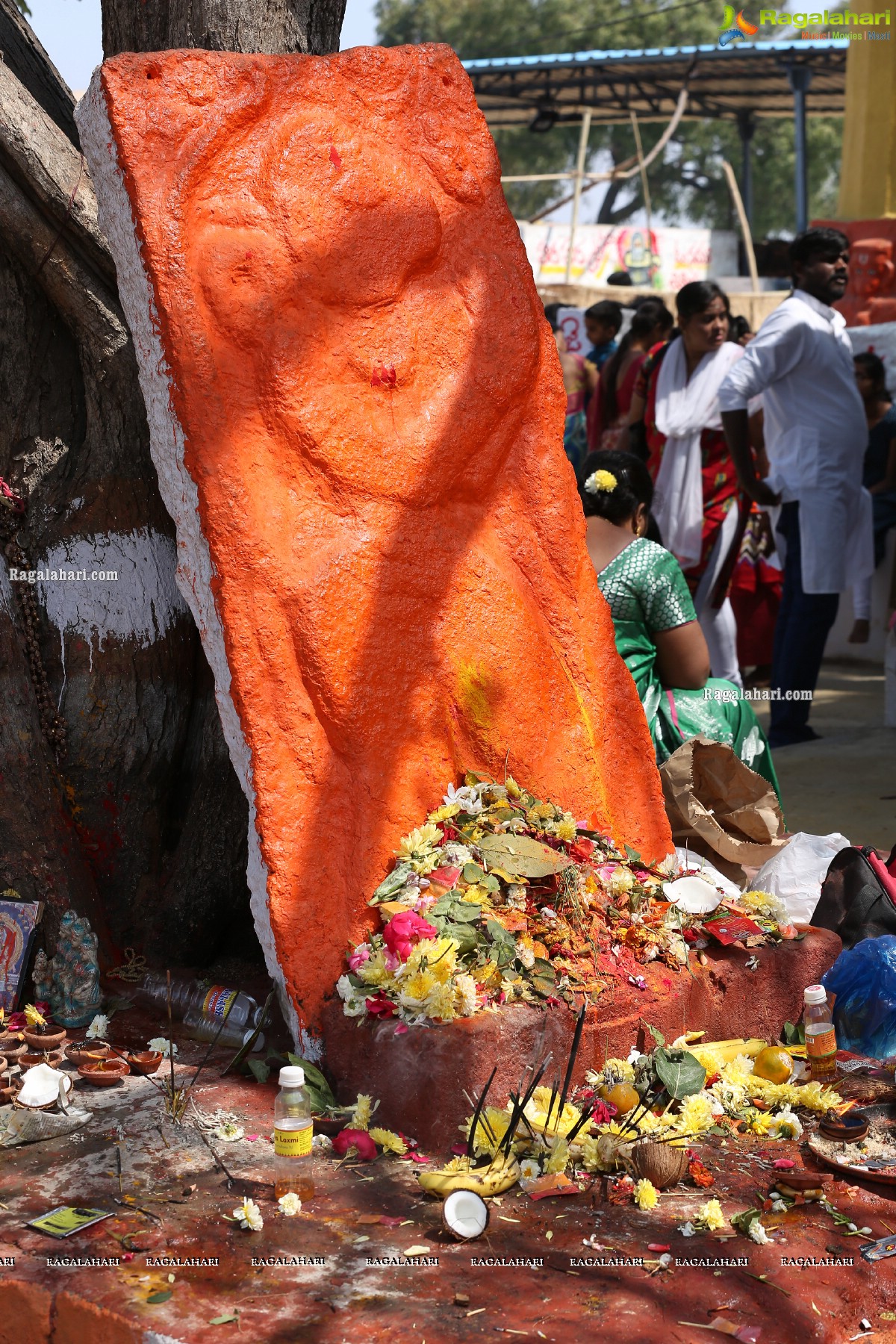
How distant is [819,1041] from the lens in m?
2.99

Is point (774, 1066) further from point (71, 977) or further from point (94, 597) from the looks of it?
point (94, 597)

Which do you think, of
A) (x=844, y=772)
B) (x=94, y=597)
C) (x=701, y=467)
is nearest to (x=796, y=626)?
(x=844, y=772)

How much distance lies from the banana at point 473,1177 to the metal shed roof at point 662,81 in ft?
47.3

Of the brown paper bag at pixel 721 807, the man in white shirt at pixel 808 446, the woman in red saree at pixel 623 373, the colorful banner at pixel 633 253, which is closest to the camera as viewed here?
the brown paper bag at pixel 721 807

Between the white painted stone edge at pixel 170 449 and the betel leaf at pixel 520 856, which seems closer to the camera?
the white painted stone edge at pixel 170 449

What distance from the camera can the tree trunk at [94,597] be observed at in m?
3.29

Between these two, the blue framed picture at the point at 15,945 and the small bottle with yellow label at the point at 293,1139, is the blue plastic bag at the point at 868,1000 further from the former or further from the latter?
the blue framed picture at the point at 15,945

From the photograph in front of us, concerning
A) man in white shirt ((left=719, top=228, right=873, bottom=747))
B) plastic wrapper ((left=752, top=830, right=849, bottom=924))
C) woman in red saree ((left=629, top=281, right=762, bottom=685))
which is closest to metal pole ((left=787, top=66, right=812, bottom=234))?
woman in red saree ((left=629, top=281, right=762, bottom=685))

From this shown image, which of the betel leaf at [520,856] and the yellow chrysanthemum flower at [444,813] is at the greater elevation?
the yellow chrysanthemum flower at [444,813]

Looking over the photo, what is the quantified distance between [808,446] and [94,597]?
156 inches

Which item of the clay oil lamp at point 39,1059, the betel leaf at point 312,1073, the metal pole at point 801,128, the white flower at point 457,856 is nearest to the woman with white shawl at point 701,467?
the white flower at point 457,856

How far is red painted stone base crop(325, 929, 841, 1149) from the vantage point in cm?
263

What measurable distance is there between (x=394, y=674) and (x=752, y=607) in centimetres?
510

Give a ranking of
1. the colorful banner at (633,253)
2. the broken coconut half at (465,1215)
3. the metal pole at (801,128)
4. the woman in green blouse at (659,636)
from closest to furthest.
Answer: the broken coconut half at (465,1215)
the woman in green blouse at (659,636)
the metal pole at (801,128)
the colorful banner at (633,253)
